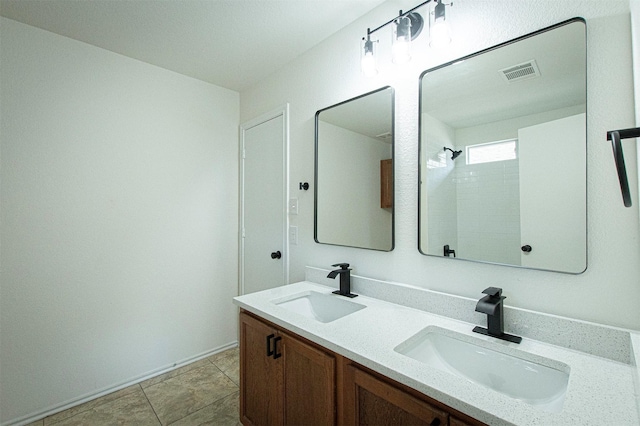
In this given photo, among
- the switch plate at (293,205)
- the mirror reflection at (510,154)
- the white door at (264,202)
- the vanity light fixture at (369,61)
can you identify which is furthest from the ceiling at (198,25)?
the switch plate at (293,205)

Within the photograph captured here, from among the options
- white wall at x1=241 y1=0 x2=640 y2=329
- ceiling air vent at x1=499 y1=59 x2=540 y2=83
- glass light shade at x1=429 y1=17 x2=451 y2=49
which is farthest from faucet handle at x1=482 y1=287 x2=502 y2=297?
glass light shade at x1=429 y1=17 x2=451 y2=49

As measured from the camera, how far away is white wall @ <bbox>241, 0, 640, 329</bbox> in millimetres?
988

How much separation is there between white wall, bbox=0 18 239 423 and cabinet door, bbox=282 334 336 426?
158 cm

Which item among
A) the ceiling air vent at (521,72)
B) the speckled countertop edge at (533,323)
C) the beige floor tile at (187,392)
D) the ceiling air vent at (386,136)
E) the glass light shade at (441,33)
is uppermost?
the glass light shade at (441,33)

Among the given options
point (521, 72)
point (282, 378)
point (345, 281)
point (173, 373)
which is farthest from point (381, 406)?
point (173, 373)

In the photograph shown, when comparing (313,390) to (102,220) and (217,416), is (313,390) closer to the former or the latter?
(217,416)

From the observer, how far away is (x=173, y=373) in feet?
7.82

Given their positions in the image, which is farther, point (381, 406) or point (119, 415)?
point (119, 415)

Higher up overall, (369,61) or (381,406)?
(369,61)

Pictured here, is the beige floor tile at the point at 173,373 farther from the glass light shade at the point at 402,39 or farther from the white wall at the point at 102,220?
the glass light shade at the point at 402,39

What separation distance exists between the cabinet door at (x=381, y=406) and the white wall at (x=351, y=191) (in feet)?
2.47

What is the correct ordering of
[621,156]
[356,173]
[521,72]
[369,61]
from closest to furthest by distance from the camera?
1. [621,156]
2. [521,72]
3. [369,61]
4. [356,173]

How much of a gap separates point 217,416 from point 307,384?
→ 3.53ft

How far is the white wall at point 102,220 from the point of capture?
1.85 meters
